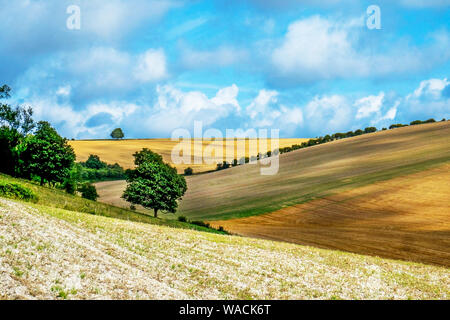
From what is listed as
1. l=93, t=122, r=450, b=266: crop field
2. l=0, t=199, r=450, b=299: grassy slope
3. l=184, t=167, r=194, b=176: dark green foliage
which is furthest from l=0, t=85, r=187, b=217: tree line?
l=184, t=167, r=194, b=176: dark green foliage

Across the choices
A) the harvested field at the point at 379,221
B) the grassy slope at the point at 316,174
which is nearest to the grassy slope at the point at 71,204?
the harvested field at the point at 379,221

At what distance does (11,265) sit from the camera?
60.6 ft

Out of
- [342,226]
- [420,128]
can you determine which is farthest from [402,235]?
[420,128]

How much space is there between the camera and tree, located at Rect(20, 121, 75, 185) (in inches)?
3152

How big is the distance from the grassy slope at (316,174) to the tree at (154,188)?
9.33 m

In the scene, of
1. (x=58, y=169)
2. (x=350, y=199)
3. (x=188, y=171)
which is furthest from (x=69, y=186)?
(x=188, y=171)

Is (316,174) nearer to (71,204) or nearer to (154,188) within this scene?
(154,188)

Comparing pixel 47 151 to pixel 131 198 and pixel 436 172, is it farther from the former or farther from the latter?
pixel 436 172

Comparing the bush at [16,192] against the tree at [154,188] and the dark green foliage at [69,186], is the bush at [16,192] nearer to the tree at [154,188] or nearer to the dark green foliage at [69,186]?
the tree at [154,188]

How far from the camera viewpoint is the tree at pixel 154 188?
82875mm

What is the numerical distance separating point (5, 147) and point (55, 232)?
64408mm

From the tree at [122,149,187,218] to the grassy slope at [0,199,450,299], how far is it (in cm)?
4831
